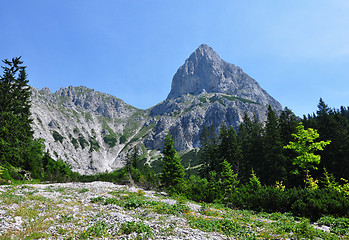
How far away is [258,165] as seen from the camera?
4772 cm

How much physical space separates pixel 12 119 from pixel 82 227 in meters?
32.8

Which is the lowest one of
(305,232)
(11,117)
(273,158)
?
(305,232)

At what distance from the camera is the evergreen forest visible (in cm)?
1798

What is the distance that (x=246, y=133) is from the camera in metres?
64.8

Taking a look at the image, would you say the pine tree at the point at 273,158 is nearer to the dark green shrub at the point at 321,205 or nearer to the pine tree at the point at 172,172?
the pine tree at the point at 172,172

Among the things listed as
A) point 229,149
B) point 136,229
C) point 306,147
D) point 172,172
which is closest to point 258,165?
point 229,149

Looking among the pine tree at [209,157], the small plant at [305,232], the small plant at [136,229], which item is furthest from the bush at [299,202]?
the pine tree at [209,157]

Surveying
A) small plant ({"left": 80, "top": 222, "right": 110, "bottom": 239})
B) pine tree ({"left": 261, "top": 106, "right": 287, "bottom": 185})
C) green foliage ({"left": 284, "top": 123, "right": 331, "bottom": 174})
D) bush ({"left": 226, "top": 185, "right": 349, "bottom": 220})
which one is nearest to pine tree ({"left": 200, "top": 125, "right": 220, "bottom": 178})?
pine tree ({"left": 261, "top": 106, "right": 287, "bottom": 185})

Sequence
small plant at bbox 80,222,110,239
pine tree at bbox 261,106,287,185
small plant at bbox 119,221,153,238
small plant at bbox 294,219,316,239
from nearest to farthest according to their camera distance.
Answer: small plant at bbox 80,222,110,239
small plant at bbox 119,221,153,238
small plant at bbox 294,219,316,239
pine tree at bbox 261,106,287,185

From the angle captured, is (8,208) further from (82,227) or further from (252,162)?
(252,162)

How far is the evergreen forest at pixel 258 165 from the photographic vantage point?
59.0ft

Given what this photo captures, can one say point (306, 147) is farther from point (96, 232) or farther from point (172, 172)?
point (96, 232)

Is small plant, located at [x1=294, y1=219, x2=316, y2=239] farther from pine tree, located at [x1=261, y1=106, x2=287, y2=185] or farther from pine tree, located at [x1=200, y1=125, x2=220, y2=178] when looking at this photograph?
pine tree, located at [x1=200, y1=125, x2=220, y2=178]

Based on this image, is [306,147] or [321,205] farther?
[306,147]
